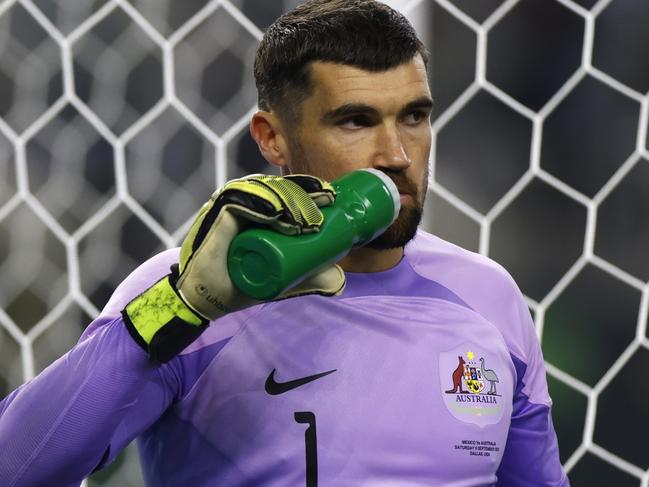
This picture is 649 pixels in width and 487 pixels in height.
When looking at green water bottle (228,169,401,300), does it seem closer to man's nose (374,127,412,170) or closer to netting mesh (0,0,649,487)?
man's nose (374,127,412,170)

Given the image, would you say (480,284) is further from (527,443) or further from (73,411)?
(73,411)

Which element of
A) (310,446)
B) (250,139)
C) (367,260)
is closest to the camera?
(310,446)

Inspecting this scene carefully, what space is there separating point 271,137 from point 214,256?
29 centimetres

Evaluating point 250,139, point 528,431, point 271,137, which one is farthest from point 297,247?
point 250,139

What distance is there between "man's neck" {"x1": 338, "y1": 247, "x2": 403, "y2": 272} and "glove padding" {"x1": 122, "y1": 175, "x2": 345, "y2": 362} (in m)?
0.22

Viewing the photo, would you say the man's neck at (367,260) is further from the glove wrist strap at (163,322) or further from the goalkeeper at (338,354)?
the glove wrist strap at (163,322)

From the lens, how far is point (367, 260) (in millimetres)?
777

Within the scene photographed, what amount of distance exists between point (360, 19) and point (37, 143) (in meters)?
0.62

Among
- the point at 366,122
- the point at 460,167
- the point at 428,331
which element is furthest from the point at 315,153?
the point at 460,167

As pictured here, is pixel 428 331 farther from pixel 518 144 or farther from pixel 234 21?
pixel 234 21

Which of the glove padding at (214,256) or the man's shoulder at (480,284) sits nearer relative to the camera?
the glove padding at (214,256)

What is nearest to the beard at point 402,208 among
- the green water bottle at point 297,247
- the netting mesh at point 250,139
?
the green water bottle at point 297,247

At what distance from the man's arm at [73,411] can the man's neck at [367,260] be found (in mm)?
265

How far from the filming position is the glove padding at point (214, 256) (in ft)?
1.65
